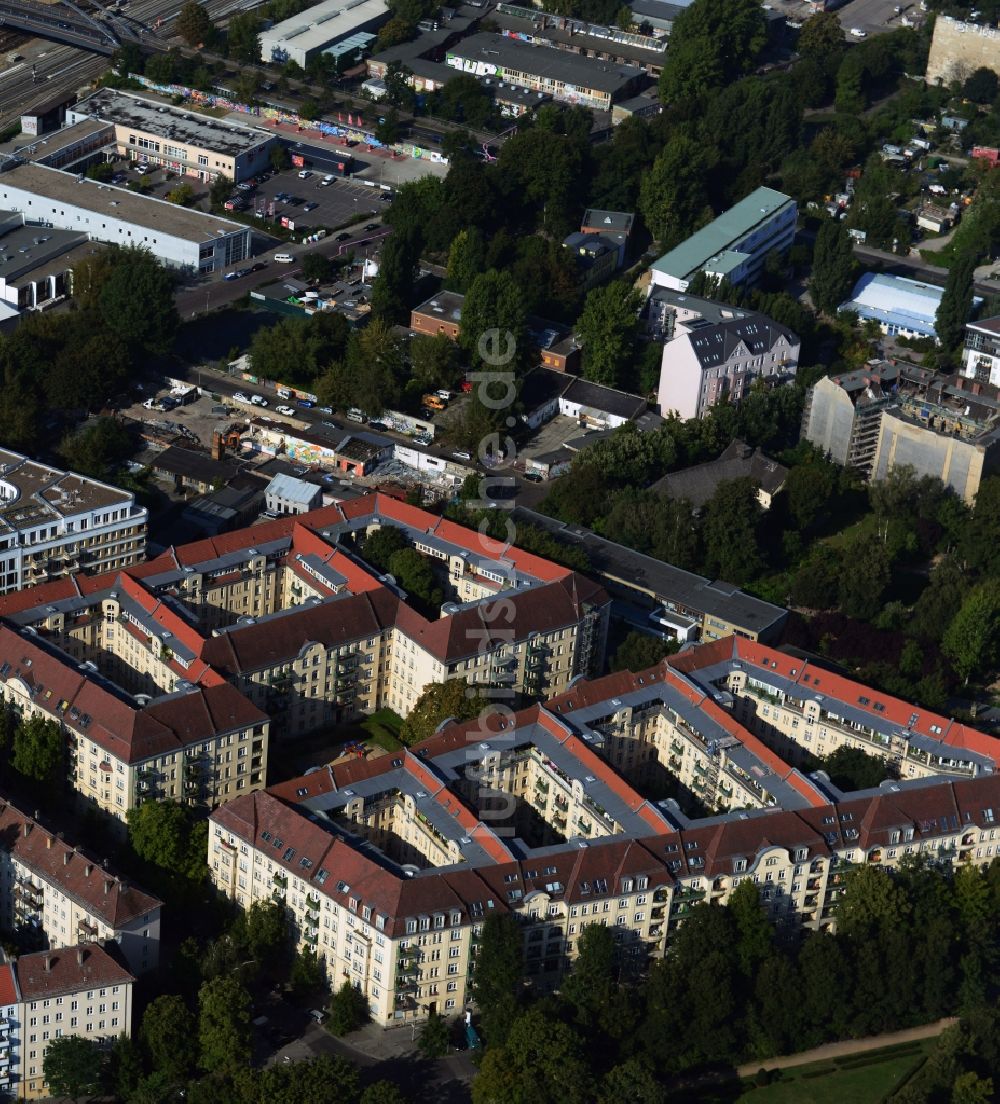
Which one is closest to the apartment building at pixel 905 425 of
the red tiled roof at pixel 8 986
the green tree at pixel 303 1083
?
the green tree at pixel 303 1083

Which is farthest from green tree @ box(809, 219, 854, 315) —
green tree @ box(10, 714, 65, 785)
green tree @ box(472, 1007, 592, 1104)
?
green tree @ box(472, 1007, 592, 1104)

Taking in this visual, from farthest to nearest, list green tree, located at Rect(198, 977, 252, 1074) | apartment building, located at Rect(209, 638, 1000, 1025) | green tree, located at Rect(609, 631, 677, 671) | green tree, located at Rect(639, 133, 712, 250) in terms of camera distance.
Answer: green tree, located at Rect(639, 133, 712, 250) < green tree, located at Rect(609, 631, 677, 671) < apartment building, located at Rect(209, 638, 1000, 1025) < green tree, located at Rect(198, 977, 252, 1074)

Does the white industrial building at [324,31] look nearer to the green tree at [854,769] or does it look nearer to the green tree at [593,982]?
the green tree at [854,769]

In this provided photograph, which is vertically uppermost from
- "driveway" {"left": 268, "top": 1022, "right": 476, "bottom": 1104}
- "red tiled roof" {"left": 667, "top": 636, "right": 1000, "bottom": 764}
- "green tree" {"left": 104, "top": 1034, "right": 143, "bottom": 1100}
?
"red tiled roof" {"left": 667, "top": 636, "right": 1000, "bottom": 764}

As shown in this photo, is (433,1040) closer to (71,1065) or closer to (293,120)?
(71,1065)

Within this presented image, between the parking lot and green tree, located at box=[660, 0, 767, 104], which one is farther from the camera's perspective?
green tree, located at box=[660, 0, 767, 104]

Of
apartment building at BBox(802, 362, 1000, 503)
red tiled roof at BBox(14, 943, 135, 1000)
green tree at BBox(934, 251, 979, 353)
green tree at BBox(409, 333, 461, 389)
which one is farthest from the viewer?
green tree at BBox(934, 251, 979, 353)

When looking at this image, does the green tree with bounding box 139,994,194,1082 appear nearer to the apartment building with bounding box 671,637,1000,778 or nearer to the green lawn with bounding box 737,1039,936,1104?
the green lawn with bounding box 737,1039,936,1104

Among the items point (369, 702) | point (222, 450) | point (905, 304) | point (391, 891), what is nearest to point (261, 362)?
point (222, 450)
